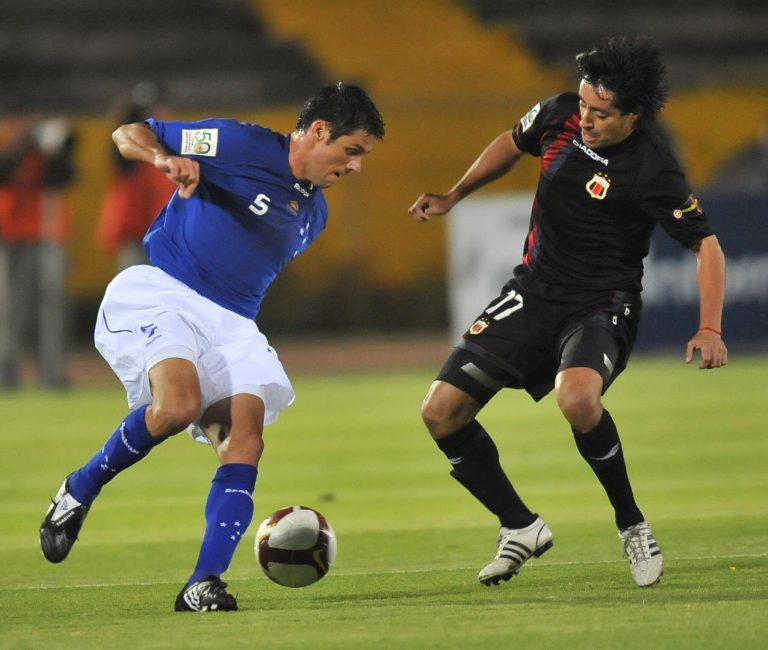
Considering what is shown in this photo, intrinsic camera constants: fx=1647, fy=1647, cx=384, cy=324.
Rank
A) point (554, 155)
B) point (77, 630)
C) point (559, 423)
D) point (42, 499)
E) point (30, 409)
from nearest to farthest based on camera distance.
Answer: point (77, 630)
point (554, 155)
point (42, 499)
point (559, 423)
point (30, 409)

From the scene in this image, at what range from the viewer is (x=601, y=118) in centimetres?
638

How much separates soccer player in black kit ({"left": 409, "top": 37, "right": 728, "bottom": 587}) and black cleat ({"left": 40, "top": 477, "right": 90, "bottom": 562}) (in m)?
1.46

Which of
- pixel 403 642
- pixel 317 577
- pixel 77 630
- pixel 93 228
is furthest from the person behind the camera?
pixel 93 228

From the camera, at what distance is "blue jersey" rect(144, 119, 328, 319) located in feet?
21.8

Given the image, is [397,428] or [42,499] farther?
[397,428]

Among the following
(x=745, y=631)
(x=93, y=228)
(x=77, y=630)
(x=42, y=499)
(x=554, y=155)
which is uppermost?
(x=554, y=155)

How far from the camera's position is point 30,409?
49.5ft

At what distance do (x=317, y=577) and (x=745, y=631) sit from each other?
1.75 metres

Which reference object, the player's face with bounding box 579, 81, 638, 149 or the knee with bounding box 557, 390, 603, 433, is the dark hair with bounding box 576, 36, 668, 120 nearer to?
the player's face with bounding box 579, 81, 638, 149

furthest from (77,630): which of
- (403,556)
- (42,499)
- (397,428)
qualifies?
(397,428)

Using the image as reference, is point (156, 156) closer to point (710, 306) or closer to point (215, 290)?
point (215, 290)

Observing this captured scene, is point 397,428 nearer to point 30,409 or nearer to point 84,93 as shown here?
point 30,409

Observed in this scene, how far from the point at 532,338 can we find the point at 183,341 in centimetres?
142

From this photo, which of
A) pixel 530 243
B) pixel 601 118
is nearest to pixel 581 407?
pixel 530 243
